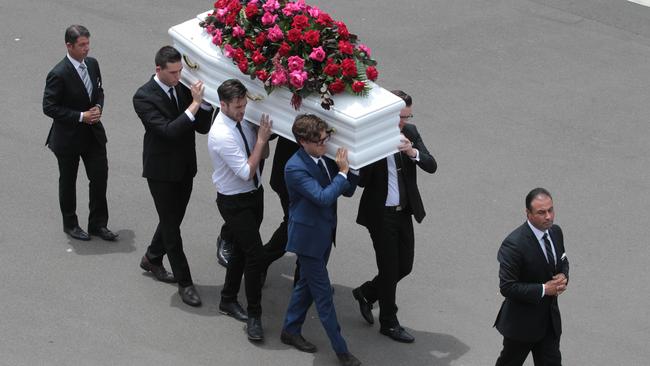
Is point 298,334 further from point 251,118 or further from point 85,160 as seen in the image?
point 85,160

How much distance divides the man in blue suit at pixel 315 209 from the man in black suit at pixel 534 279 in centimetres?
111

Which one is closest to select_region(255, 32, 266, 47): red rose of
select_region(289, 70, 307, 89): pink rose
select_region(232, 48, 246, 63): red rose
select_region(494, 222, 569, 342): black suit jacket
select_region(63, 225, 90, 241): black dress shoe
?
select_region(232, 48, 246, 63): red rose

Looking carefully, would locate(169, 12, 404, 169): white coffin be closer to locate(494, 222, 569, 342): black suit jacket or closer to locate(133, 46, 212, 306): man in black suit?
locate(133, 46, 212, 306): man in black suit

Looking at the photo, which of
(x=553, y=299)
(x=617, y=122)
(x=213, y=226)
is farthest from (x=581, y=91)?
(x=553, y=299)

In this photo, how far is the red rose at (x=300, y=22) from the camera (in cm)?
777

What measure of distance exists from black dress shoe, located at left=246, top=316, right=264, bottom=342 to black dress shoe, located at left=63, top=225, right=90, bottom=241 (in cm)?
171

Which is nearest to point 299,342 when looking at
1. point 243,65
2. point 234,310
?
point 234,310

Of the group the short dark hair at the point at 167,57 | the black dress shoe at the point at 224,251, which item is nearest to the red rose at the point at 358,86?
the short dark hair at the point at 167,57

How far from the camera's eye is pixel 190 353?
7930 millimetres

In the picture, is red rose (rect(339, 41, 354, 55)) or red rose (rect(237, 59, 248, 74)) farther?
red rose (rect(237, 59, 248, 74))

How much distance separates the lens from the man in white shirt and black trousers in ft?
25.5

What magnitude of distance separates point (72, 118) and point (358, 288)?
7.89 feet

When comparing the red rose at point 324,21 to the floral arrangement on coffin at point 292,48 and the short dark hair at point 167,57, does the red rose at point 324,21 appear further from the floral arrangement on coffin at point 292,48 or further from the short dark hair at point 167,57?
the short dark hair at point 167,57

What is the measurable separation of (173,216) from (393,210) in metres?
1.56
